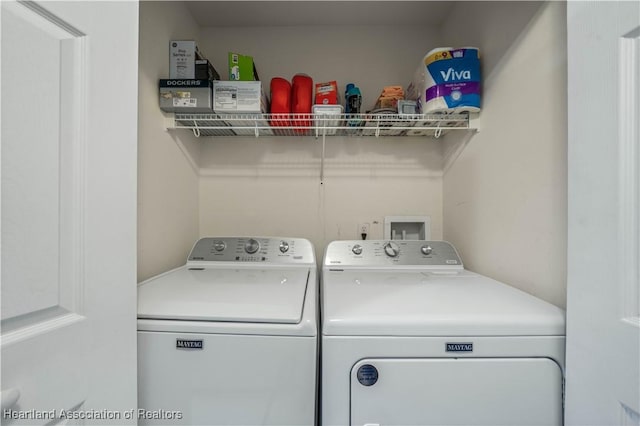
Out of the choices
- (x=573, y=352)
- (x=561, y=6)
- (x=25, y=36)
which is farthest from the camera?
(x=561, y=6)

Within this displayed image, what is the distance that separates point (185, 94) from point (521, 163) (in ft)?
5.28

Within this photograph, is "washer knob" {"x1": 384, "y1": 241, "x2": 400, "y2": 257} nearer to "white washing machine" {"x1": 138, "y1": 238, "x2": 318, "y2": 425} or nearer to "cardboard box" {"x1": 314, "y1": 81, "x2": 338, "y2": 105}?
"white washing machine" {"x1": 138, "y1": 238, "x2": 318, "y2": 425}

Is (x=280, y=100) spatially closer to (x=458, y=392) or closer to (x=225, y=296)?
(x=225, y=296)

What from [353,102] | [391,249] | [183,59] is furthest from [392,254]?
[183,59]

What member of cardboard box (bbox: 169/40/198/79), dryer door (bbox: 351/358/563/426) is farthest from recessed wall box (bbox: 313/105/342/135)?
dryer door (bbox: 351/358/563/426)

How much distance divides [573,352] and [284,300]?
2.77 ft

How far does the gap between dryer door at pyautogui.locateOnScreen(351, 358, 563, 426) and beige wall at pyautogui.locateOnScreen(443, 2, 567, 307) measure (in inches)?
11.6

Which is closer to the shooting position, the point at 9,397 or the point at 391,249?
the point at 9,397

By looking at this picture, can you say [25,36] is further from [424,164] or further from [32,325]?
[424,164]

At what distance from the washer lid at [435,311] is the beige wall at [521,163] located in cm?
16

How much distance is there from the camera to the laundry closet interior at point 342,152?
123 centimetres

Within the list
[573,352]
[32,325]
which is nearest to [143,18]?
[32,325]

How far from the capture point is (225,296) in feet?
3.20

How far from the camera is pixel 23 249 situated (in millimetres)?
527
